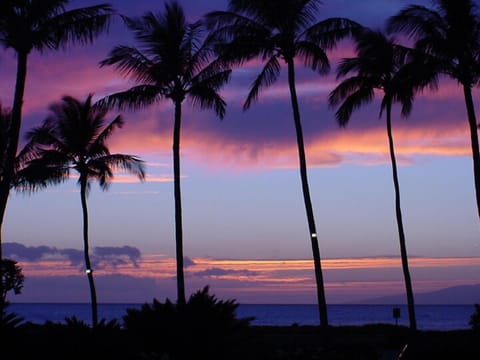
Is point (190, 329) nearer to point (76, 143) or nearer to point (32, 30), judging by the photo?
point (32, 30)

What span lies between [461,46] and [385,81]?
5.30 meters

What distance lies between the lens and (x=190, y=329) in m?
14.2

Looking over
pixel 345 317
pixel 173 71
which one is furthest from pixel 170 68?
pixel 345 317

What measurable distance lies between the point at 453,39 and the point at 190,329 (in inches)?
655

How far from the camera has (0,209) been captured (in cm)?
1897

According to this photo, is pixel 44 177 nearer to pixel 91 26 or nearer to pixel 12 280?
pixel 12 280

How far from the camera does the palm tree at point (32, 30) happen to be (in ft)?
65.1

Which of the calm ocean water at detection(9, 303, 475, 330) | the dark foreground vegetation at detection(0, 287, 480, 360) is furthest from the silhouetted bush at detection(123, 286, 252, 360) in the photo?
the calm ocean water at detection(9, 303, 475, 330)

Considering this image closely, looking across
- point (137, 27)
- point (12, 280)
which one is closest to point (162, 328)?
point (137, 27)

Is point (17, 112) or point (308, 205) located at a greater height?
point (17, 112)

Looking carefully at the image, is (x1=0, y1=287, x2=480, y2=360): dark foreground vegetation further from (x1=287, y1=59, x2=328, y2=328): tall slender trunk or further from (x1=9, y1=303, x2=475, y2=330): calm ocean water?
(x1=9, y1=303, x2=475, y2=330): calm ocean water

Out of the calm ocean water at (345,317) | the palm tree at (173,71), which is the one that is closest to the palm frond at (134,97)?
the palm tree at (173,71)

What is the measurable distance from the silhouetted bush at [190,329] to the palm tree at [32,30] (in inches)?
259

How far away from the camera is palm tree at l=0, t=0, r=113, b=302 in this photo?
65.1 feet
